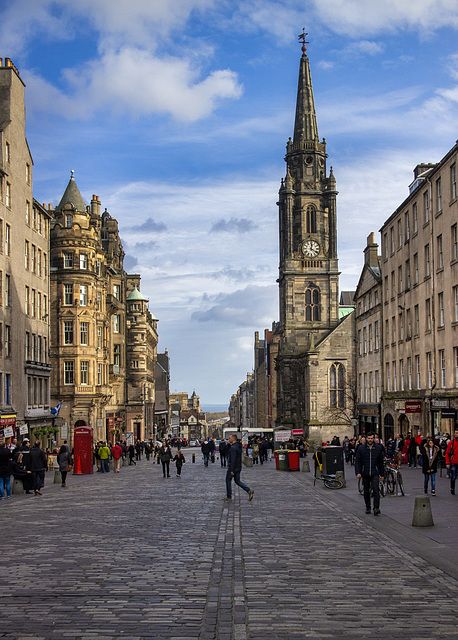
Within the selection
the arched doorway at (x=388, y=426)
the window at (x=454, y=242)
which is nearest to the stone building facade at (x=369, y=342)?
the arched doorway at (x=388, y=426)

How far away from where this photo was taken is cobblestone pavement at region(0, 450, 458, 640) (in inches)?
313

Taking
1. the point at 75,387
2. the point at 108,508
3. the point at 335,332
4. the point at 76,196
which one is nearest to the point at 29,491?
the point at 108,508

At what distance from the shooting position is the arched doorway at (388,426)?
4881cm

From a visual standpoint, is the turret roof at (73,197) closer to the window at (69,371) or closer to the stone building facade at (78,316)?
the stone building facade at (78,316)

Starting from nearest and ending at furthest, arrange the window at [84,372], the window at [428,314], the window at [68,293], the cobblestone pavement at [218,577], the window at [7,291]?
the cobblestone pavement at [218,577]
the window at [428,314]
the window at [7,291]
the window at [68,293]
the window at [84,372]

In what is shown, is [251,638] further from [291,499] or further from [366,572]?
[291,499]

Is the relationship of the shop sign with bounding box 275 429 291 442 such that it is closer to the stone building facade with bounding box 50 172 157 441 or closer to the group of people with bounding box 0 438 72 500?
the stone building facade with bounding box 50 172 157 441

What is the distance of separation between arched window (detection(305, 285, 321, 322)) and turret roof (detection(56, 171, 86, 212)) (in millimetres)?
30775

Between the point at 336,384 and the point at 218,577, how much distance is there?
66.8 metres

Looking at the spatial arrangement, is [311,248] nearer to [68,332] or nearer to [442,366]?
[68,332]

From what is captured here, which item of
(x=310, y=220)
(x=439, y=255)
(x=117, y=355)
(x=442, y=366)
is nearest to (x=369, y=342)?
(x=442, y=366)

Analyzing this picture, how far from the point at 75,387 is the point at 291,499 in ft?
129

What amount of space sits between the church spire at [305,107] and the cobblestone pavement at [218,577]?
77.2 meters

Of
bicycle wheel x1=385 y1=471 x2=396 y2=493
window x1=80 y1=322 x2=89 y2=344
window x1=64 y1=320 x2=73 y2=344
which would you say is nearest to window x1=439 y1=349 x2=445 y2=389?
bicycle wheel x1=385 y1=471 x2=396 y2=493
